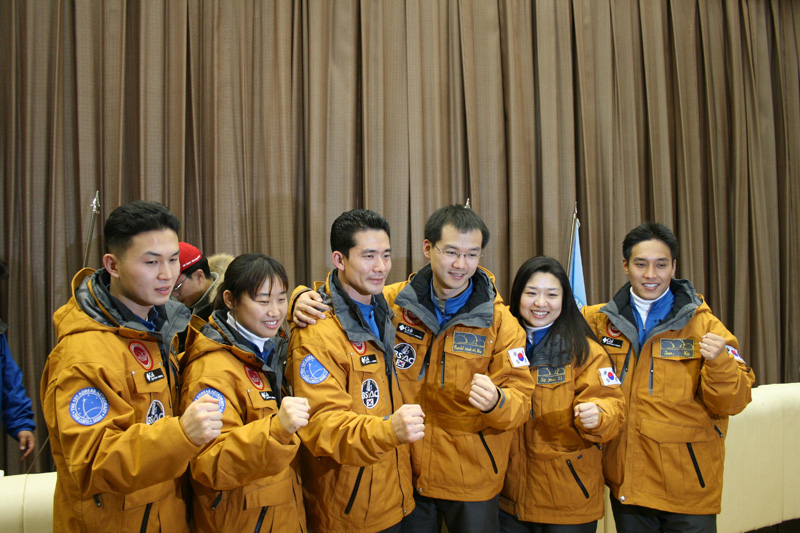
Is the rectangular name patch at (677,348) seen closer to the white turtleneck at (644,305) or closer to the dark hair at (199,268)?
the white turtleneck at (644,305)

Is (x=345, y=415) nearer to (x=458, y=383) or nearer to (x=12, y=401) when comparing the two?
(x=458, y=383)

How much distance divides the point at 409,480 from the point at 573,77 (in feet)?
10.1

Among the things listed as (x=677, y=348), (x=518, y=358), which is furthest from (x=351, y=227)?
(x=677, y=348)

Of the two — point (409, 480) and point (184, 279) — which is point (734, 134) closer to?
point (409, 480)

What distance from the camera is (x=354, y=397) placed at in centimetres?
174

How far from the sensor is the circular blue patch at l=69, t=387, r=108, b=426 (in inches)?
49.2

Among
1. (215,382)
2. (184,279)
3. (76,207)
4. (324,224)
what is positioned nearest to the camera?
(215,382)

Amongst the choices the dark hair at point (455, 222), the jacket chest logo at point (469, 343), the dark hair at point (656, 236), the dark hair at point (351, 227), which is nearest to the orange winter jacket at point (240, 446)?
the dark hair at point (351, 227)

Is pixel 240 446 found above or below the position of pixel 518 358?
below

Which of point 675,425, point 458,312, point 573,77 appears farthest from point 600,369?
point 573,77

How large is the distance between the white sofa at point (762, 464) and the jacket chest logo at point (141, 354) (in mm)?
2449

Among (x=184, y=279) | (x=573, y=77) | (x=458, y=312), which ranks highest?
(x=573, y=77)

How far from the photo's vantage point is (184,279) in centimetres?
235

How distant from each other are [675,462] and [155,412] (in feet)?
6.34
